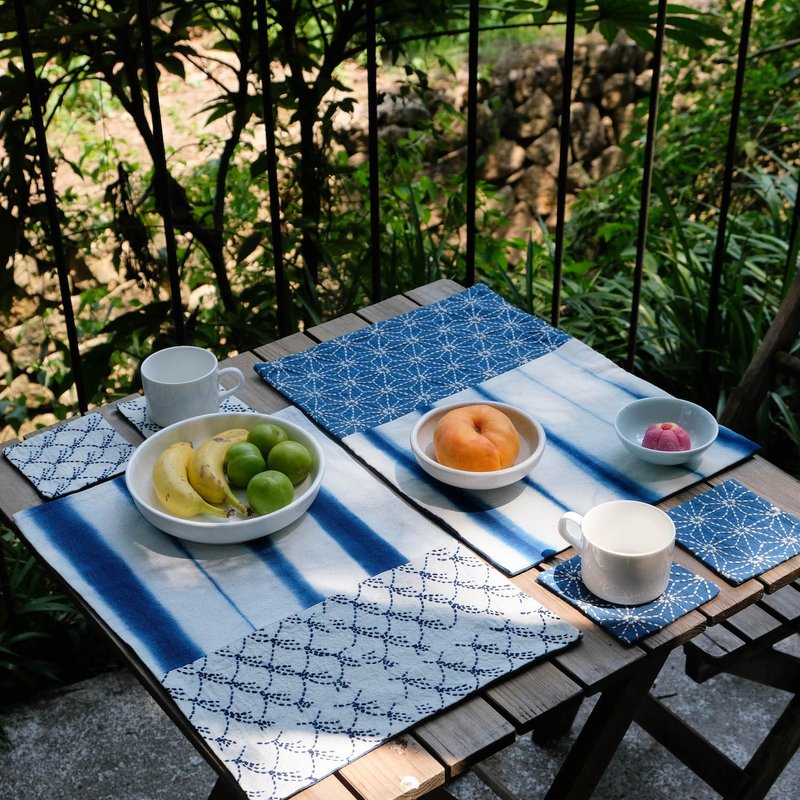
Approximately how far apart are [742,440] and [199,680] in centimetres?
81

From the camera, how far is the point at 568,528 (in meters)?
1.33

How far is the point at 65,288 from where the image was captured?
197cm

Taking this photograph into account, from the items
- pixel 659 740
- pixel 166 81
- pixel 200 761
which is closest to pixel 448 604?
pixel 659 740

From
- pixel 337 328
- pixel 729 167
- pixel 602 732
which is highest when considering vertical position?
pixel 729 167

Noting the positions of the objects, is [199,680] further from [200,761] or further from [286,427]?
[200,761]

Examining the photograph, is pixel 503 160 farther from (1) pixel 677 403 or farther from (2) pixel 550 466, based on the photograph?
(2) pixel 550 466

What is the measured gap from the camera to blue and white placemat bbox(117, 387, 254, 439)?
1.62 metres

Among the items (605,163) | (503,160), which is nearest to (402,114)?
(503,160)

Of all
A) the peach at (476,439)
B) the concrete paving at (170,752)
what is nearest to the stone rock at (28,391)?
the concrete paving at (170,752)

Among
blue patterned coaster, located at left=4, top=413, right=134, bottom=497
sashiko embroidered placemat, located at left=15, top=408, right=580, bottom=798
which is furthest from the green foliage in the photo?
sashiko embroidered placemat, located at left=15, top=408, right=580, bottom=798

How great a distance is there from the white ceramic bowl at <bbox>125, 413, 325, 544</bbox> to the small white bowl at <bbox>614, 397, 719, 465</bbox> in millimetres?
426

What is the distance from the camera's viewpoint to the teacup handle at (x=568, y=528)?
1322 mm

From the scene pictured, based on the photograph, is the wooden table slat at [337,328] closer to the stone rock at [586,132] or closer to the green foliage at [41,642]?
the green foliage at [41,642]

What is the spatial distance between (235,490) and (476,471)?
12.5 inches
